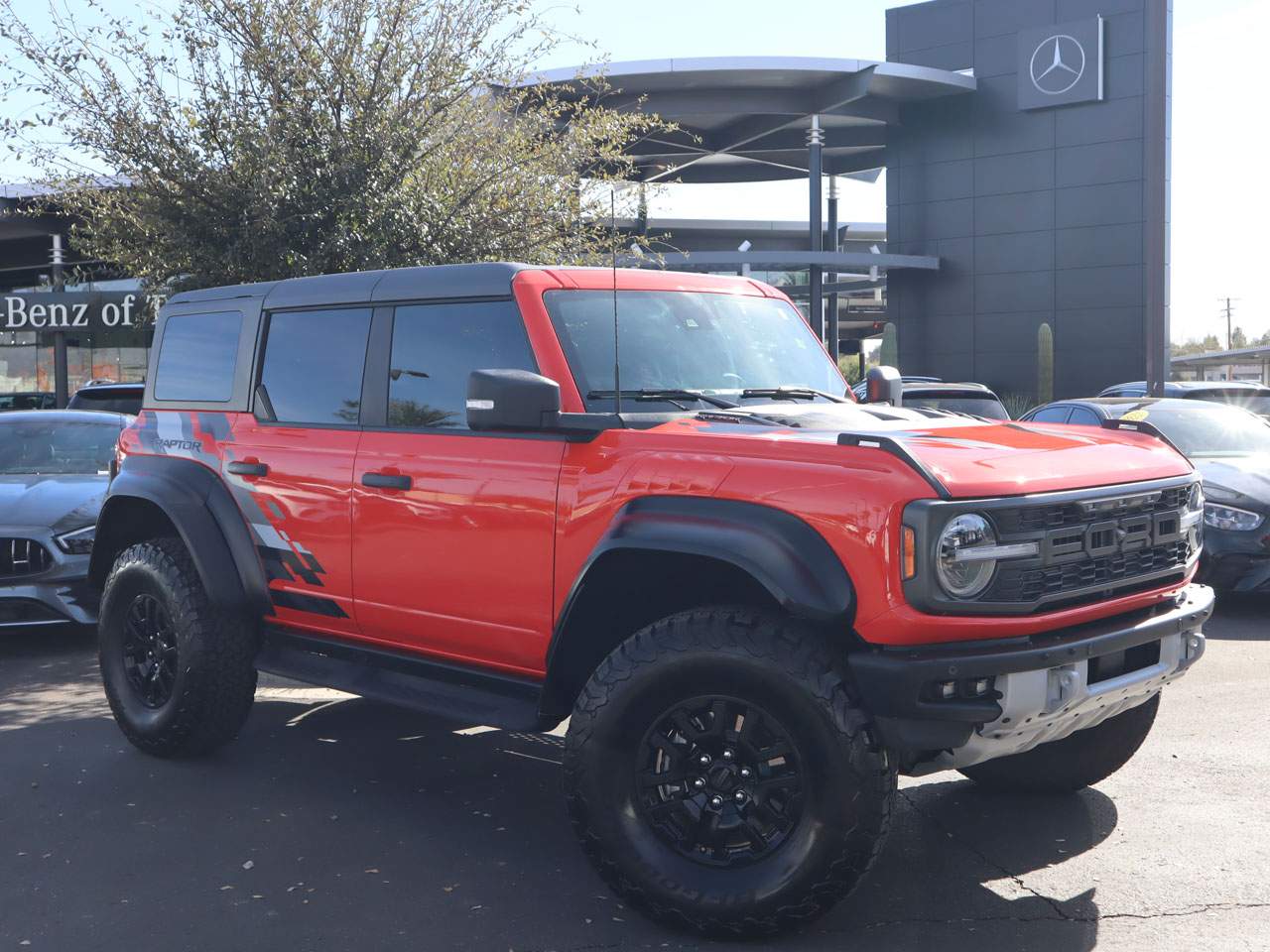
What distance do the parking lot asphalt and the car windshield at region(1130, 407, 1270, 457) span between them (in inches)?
153

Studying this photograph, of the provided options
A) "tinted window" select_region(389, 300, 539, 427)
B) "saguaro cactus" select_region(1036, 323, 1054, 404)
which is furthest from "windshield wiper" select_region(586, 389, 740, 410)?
"saguaro cactus" select_region(1036, 323, 1054, 404)

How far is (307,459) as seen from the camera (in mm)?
5098

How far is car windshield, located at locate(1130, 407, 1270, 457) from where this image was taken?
971cm

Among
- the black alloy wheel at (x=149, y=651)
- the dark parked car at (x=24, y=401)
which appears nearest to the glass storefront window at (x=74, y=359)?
the dark parked car at (x=24, y=401)

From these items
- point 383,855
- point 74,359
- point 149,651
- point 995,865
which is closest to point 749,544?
point 995,865

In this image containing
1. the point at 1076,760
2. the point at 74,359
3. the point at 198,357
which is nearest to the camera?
the point at 1076,760

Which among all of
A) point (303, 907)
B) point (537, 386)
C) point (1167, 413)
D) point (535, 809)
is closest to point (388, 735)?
point (535, 809)

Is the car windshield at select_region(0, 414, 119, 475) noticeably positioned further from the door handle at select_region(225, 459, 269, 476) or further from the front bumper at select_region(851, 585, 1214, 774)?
the front bumper at select_region(851, 585, 1214, 774)

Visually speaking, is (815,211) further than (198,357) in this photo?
Yes

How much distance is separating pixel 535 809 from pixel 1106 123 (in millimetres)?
34140

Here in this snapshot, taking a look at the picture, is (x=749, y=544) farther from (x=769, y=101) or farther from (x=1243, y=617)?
(x=769, y=101)

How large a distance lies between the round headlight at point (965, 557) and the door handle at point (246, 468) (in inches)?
117

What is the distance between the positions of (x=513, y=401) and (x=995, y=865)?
7.43ft

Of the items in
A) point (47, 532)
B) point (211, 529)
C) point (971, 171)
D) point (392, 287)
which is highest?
point (971, 171)
